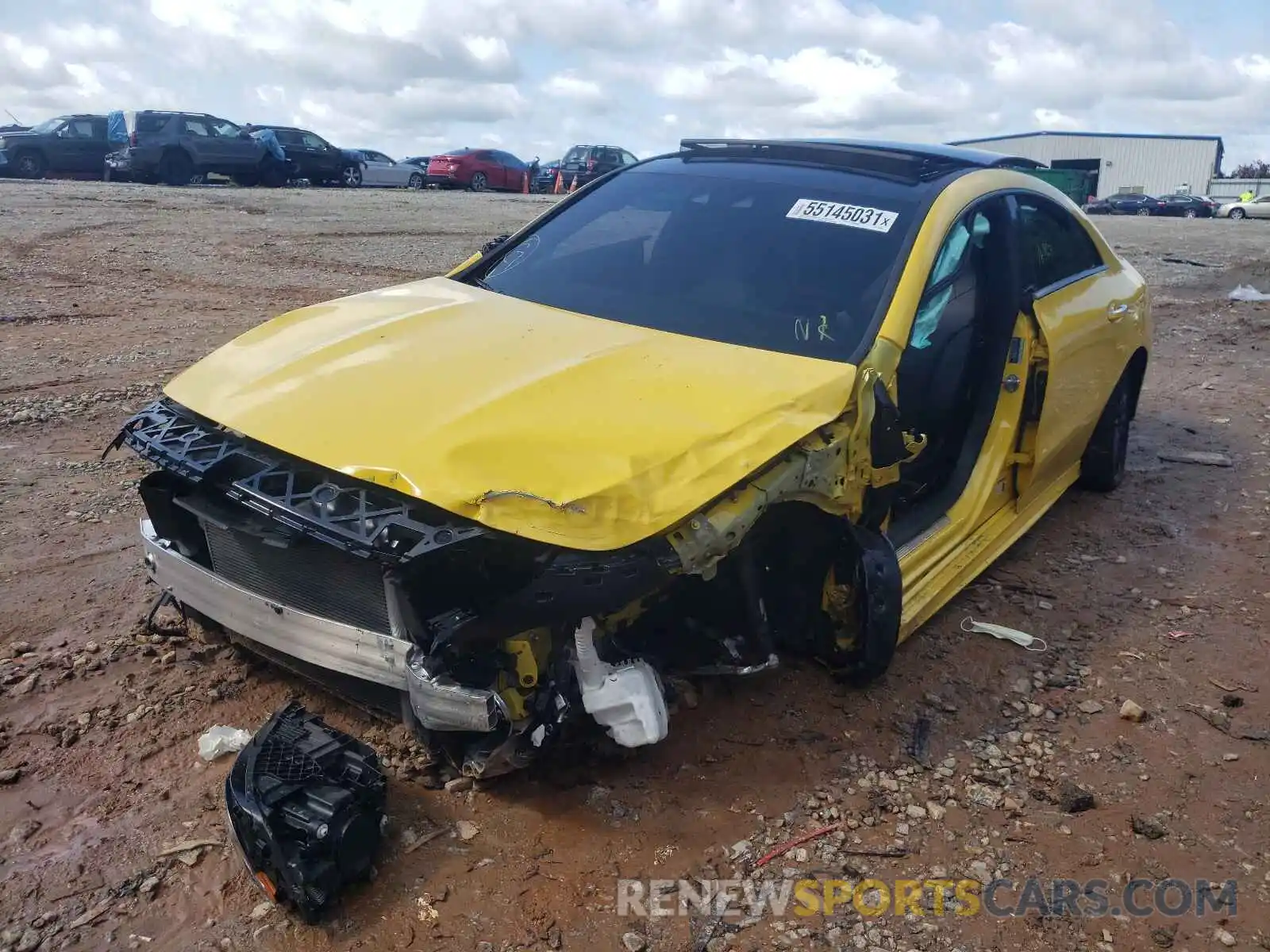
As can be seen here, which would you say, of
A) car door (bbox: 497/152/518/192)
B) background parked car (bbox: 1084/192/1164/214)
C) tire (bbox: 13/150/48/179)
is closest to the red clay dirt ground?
tire (bbox: 13/150/48/179)

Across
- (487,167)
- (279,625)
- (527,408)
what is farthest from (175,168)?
(527,408)

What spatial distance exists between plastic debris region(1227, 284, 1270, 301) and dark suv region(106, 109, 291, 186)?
1941 cm

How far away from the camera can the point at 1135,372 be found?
212 inches

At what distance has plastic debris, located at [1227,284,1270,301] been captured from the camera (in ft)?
39.1

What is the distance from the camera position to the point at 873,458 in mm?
3148

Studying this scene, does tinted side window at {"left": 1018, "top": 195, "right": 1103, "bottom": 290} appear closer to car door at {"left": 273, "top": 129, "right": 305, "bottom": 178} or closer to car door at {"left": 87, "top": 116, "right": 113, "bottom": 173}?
car door at {"left": 273, "top": 129, "right": 305, "bottom": 178}

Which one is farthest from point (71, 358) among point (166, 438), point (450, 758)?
point (450, 758)

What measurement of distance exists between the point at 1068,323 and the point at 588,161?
967 inches

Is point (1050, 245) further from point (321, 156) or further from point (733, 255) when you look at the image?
point (321, 156)

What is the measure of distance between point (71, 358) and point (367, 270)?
13.8ft

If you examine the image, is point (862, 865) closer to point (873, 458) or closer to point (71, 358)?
point (873, 458)

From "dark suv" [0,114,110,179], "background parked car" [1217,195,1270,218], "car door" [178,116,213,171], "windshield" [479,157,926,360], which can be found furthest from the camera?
"background parked car" [1217,195,1270,218]

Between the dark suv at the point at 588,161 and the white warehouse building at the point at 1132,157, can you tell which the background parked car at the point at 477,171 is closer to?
the dark suv at the point at 588,161

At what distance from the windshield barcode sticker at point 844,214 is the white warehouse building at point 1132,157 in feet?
184
